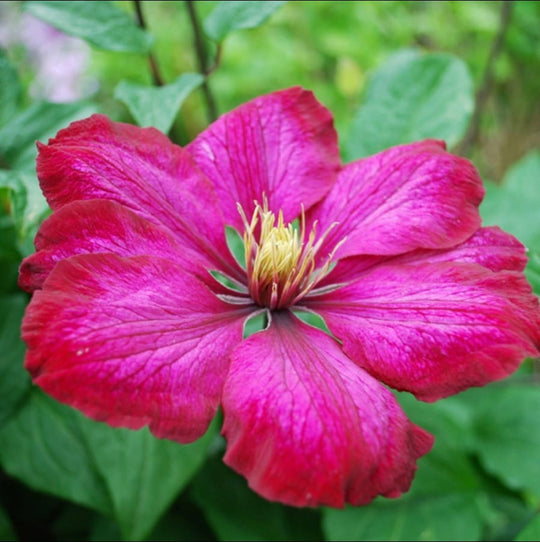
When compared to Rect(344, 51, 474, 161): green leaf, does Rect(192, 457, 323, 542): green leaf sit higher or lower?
lower

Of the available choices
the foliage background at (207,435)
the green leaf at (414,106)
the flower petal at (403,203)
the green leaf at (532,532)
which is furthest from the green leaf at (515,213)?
the green leaf at (532,532)

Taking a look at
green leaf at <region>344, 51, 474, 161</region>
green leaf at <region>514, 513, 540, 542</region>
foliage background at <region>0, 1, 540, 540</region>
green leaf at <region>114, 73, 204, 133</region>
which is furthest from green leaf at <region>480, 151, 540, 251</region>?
green leaf at <region>114, 73, 204, 133</region>

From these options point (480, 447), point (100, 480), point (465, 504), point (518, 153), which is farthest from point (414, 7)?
point (100, 480)

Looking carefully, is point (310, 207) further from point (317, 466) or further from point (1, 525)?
point (1, 525)

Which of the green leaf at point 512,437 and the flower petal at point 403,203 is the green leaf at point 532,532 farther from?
the flower petal at point 403,203

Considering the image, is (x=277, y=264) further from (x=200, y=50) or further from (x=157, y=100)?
(x=200, y=50)

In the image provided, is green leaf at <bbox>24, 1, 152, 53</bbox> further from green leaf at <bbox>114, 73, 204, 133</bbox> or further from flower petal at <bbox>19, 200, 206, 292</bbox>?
flower petal at <bbox>19, 200, 206, 292</bbox>

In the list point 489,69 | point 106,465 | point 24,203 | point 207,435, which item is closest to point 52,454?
point 106,465
